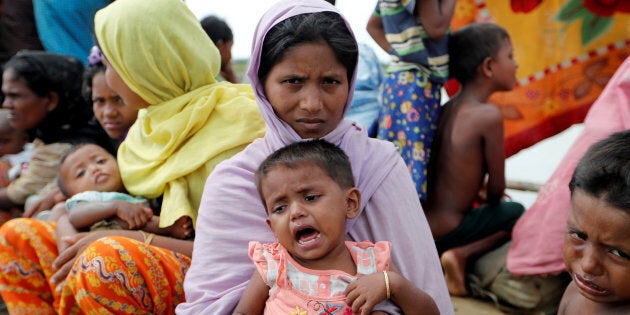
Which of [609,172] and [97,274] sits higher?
[609,172]

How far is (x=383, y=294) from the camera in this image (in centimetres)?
201

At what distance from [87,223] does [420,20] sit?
7.09 ft

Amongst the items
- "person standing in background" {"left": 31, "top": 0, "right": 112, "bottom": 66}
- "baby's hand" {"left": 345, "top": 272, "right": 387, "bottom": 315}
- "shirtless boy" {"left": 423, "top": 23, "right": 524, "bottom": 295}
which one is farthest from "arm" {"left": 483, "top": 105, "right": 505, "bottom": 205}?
"person standing in background" {"left": 31, "top": 0, "right": 112, "bottom": 66}

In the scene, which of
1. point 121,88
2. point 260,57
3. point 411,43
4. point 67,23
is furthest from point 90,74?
point 67,23

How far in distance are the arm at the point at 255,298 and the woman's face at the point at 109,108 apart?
5.07ft

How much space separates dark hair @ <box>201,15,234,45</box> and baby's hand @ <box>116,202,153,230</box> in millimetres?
2796

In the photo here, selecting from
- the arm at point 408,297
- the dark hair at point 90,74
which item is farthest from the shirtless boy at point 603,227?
the dark hair at point 90,74

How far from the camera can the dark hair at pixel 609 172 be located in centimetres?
178

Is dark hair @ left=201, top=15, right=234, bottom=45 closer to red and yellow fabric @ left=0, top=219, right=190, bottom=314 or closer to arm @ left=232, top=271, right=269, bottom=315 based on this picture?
red and yellow fabric @ left=0, top=219, right=190, bottom=314

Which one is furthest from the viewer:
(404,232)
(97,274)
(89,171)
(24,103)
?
(24,103)

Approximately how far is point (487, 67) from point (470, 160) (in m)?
0.55

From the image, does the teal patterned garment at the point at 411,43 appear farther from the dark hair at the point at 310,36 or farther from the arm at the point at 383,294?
the arm at the point at 383,294

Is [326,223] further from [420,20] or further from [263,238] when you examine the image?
[420,20]

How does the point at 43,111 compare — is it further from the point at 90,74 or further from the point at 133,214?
the point at 133,214
